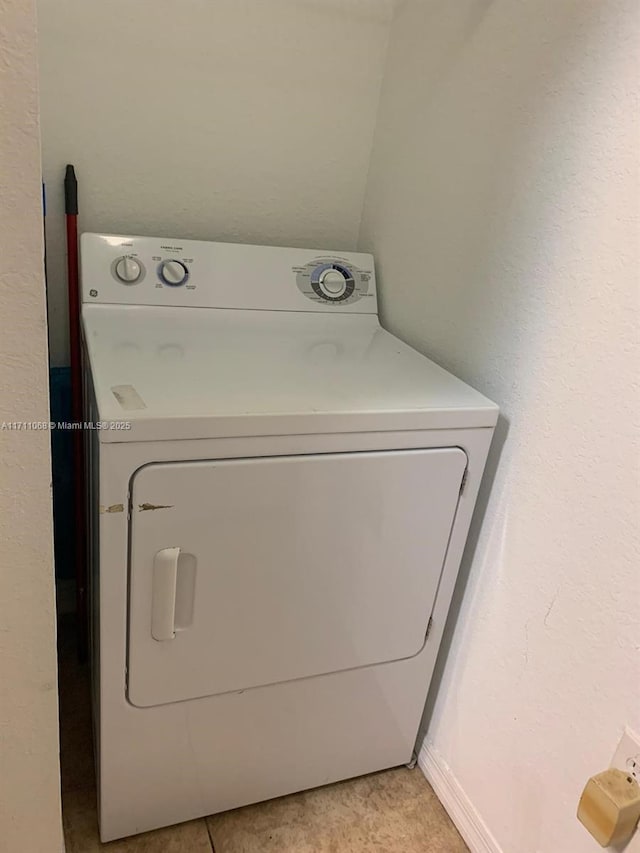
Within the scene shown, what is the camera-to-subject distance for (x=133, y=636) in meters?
1.07

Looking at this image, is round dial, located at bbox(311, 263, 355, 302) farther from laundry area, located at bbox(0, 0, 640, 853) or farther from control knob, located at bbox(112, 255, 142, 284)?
control knob, located at bbox(112, 255, 142, 284)

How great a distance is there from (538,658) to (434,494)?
0.33 m

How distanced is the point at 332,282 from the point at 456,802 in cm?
115

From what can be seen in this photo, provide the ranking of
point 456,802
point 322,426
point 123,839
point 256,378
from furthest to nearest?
point 456,802 < point 123,839 < point 256,378 < point 322,426

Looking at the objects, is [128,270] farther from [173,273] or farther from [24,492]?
[24,492]

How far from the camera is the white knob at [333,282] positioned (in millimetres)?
1542

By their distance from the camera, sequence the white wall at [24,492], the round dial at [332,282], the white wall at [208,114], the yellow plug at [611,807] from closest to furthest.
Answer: the white wall at [24,492], the yellow plug at [611,807], the white wall at [208,114], the round dial at [332,282]

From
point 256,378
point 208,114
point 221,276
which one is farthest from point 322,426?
point 208,114

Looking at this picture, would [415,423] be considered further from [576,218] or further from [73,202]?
[73,202]

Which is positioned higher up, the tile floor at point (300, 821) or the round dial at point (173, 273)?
the round dial at point (173, 273)

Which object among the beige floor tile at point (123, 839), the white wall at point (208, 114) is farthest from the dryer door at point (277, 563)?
the white wall at point (208, 114)

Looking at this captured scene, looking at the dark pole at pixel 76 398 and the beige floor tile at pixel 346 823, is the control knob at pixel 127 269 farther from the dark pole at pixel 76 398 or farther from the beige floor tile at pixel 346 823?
the beige floor tile at pixel 346 823

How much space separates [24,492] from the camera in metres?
0.81

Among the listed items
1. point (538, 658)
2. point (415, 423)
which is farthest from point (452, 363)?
point (538, 658)
